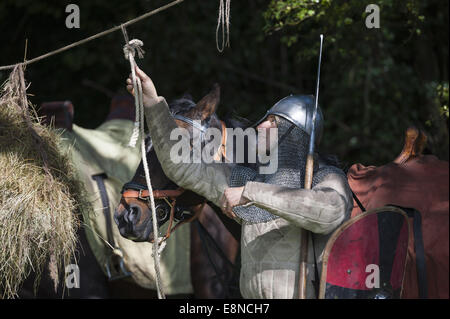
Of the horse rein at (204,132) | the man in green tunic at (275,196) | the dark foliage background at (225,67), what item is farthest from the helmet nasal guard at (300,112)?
the dark foliage background at (225,67)

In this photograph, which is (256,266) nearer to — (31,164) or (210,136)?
(210,136)

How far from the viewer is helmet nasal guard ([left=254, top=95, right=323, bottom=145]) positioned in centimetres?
307

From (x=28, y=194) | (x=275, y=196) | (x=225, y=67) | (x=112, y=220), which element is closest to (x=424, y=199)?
(x=275, y=196)

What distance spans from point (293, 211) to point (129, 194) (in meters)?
1.02

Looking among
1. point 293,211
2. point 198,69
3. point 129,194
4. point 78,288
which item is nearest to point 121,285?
point 78,288

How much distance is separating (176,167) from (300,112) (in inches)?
25.5

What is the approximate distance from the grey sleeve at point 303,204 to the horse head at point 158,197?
0.68 meters

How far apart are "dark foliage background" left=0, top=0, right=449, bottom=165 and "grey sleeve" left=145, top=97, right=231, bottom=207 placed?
9.19ft

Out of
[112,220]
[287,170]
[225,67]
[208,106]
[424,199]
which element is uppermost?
[225,67]

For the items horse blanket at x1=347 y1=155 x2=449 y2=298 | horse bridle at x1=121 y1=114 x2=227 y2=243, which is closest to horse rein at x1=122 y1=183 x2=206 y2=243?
horse bridle at x1=121 y1=114 x2=227 y2=243

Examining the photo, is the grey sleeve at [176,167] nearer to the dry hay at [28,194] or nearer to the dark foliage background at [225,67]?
the dry hay at [28,194]

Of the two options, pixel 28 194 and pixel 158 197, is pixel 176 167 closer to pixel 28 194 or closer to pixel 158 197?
pixel 158 197

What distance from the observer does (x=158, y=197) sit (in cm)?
334

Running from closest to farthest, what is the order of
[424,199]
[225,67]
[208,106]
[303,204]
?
1. [303,204]
2. [424,199]
3. [208,106]
4. [225,67]
